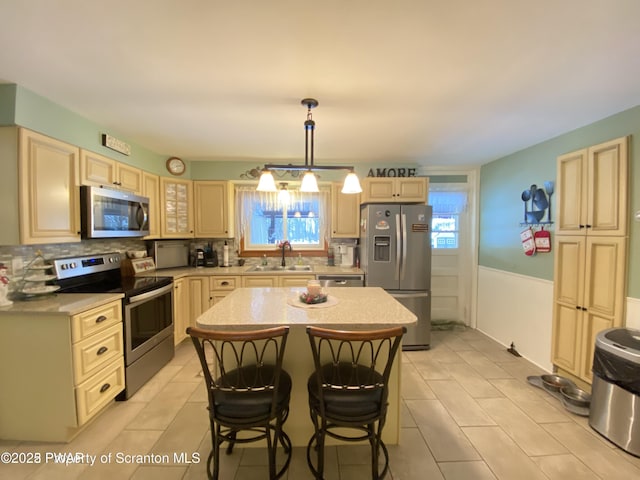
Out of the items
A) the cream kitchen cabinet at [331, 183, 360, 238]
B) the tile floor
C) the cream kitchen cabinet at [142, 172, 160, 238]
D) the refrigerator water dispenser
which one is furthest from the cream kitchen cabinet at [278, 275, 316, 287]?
the cream kitchen cabinet at [142, 172, 160, 238]

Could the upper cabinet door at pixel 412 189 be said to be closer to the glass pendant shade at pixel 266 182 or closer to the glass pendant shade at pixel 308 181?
the glass pendant shade at pixel 308 181

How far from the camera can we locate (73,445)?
188 cm

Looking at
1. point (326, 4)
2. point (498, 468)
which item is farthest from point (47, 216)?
point (498, 468)

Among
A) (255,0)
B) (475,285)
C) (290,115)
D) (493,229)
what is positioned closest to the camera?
(255,0)

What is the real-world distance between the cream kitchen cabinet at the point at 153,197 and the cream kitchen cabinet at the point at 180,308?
671mm

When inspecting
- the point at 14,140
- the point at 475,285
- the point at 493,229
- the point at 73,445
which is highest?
the point at 14,140

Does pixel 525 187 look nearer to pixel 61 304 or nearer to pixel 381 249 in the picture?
pixel 381 249

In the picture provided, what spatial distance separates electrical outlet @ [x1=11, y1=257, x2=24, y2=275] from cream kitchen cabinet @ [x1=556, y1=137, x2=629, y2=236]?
4533 mm

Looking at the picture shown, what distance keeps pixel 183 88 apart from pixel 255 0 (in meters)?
0.99

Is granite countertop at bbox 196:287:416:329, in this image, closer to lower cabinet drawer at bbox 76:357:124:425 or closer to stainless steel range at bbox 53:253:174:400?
stainless steel range at bbox 53:253:174:400

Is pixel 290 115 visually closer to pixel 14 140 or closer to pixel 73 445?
pixel 14 140

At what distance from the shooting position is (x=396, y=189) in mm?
3615

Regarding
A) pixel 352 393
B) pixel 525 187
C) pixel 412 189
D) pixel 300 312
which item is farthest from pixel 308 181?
pixel 525 187

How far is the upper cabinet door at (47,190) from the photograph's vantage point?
1908mm
